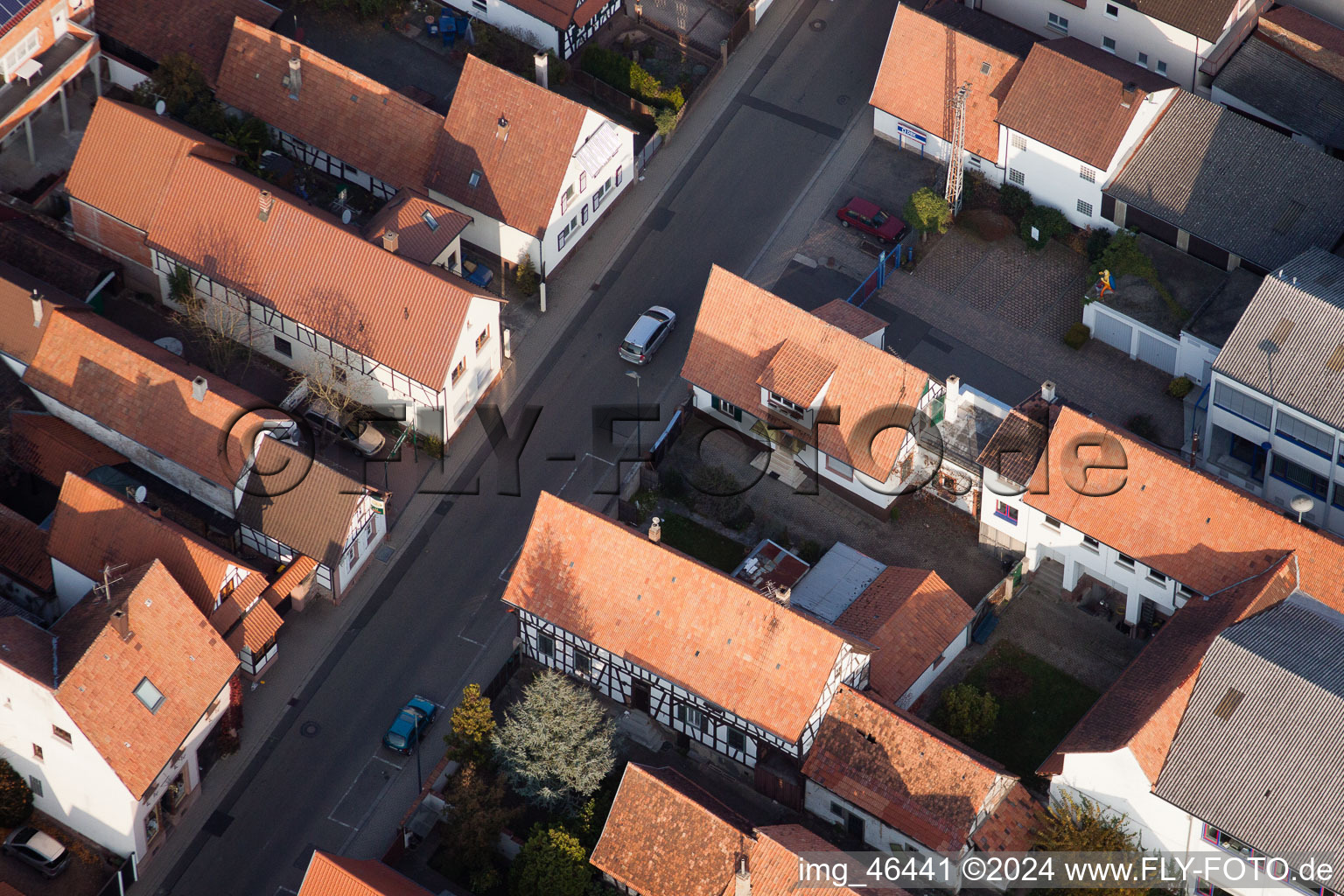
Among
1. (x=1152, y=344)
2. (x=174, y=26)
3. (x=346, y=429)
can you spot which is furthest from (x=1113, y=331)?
(x=174, y=26)

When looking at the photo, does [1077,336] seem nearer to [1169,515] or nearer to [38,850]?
[1169,515]

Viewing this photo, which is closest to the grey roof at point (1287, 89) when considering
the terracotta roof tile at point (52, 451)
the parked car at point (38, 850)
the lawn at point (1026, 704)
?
the lawn at point (1026, 704)

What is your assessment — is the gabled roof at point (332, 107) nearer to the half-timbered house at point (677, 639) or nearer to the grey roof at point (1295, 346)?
the half-timbered house at point (677, 639)

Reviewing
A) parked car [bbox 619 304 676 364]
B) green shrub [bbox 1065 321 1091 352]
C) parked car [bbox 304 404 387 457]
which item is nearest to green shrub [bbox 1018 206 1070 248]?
green shrub [bbox 1065 321 1091 352]

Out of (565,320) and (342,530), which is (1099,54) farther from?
(342,530)

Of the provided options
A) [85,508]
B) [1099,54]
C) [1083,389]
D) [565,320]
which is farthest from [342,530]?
[1099,54]
